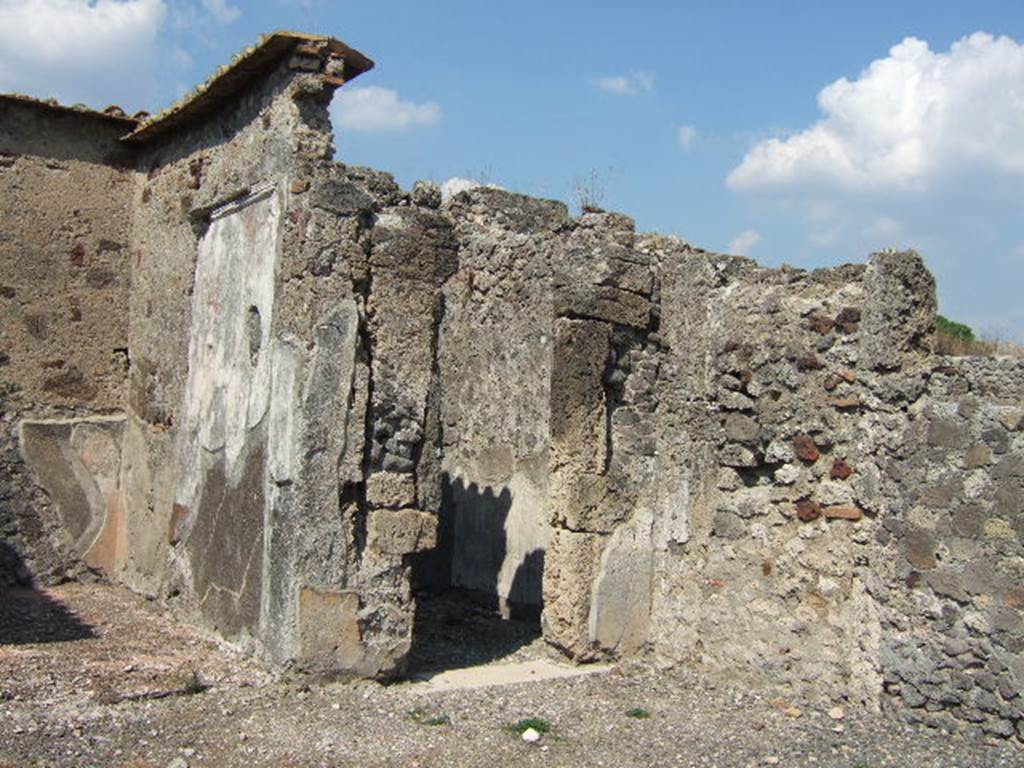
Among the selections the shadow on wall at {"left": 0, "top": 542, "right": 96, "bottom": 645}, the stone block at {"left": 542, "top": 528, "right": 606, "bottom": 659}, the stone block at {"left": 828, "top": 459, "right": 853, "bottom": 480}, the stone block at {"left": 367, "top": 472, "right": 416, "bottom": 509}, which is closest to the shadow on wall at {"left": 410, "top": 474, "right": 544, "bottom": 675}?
the stone block at {"left": 542, "top": 528, "right": 606, "bottom": 659}

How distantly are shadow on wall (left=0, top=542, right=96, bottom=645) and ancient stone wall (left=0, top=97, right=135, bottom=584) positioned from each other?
56mm

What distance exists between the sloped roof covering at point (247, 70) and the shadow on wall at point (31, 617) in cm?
320

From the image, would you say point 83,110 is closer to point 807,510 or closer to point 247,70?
point 247,70

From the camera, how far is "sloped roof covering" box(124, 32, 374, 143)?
6.07 m

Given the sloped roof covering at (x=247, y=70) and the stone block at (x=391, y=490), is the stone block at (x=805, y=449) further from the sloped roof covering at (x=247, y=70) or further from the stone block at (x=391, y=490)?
the sloped roof covering at (x=247, y=70)

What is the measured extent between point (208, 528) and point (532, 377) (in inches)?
103

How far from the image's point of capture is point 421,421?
243 inches

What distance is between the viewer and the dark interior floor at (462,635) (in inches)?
271

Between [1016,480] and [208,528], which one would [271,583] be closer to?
[208,528]

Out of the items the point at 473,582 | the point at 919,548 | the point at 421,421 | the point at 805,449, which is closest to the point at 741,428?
the point at 805,449

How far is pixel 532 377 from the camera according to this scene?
8227 mm

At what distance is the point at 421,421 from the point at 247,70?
2.24 m

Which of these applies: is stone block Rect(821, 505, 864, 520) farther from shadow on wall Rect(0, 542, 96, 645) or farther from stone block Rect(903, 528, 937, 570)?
shadow on wall Rect(0, 542, 96, 645)

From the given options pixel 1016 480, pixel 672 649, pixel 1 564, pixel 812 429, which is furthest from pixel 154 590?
pixel 1016 480
